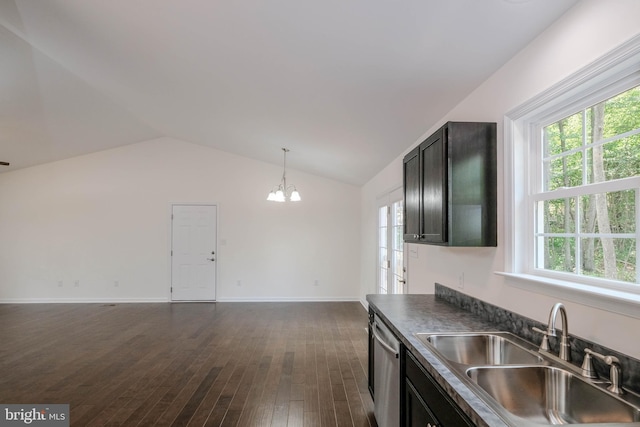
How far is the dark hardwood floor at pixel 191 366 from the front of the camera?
2633mm

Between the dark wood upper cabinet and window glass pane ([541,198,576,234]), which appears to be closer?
window glass pane ([541,198,576,234])

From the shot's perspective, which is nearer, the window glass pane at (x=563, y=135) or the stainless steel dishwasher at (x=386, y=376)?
the window glass pane at (x=563, y=135)

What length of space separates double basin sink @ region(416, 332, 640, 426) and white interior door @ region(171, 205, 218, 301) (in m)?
6.00

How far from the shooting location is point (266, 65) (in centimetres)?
267

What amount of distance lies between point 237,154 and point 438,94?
522 centimetres

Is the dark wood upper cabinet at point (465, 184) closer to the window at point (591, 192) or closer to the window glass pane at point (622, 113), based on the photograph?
the window at point (591, 192)

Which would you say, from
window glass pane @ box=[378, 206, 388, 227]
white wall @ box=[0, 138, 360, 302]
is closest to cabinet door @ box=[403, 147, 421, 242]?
window glass pane @ box=[378, 206, 388, 227]

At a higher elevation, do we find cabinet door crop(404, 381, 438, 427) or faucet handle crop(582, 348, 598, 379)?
faucet handle crop(582, 348, 598, 379)

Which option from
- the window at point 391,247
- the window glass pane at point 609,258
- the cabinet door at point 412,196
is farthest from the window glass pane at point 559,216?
the window at point 391,247

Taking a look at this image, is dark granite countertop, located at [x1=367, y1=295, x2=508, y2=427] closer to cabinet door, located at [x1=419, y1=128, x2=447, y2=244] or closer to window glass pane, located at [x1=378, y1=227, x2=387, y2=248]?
cabinet door, located at [x1=419, y1=128, x2=447, y2=244]

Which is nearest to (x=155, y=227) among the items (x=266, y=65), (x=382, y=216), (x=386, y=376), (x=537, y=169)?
(x=382, y=216)

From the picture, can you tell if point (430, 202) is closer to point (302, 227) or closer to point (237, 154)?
point (302, 227)

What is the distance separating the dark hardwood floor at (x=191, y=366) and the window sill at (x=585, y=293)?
5.20ft

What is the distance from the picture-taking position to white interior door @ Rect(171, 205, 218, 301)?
22.7ft
